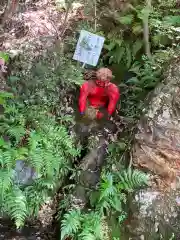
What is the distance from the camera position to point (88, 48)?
6801mm

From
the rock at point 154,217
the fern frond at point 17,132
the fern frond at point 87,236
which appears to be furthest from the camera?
the fern frond at point 17,132

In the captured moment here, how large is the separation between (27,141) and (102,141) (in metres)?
1.25

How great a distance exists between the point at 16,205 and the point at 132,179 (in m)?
1.72

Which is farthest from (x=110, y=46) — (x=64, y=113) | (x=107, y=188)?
(x=107, y=188)

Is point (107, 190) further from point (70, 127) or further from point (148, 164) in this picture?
point (70, 127)

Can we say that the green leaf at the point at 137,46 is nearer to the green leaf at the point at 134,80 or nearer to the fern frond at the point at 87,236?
the green leaf at the point at 134,80

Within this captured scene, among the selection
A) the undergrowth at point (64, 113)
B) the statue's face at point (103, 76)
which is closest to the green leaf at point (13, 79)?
the undergrowth at point (64, 113)

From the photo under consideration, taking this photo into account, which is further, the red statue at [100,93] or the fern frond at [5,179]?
the red statue at [100,93]

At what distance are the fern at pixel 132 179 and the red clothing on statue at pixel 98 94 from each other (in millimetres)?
1236

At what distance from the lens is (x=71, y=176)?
6039 mm

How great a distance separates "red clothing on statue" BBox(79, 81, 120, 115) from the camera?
250 inches

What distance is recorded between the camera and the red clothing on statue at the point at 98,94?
6359 millimetres

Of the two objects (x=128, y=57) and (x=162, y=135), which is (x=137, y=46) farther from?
(x=162, y=135)

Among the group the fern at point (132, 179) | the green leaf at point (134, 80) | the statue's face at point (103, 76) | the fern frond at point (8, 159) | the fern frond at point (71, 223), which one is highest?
the statue's face at point (103, 76)
